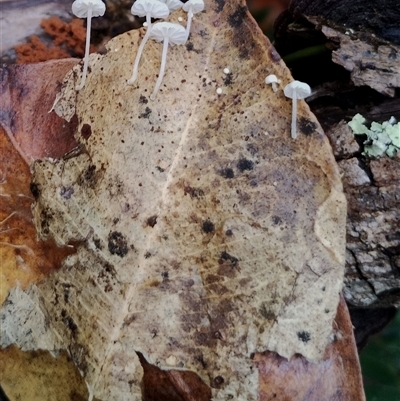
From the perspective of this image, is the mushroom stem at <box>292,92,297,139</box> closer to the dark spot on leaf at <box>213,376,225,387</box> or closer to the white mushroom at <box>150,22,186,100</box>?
the white mushroom at <box>150,22,186,100</box>

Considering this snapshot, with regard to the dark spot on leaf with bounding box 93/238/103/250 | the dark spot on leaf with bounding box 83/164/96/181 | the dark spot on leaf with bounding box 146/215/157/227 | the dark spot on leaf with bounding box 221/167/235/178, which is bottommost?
the dark spot on leaf with bounding box 93/238/103/250

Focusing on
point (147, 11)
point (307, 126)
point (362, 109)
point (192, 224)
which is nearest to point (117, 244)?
point (192, 224)

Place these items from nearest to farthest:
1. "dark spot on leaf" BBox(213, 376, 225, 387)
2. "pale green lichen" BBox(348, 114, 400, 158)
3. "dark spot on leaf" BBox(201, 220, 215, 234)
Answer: "dark spot on leaf" BBox(213, 376, 225, 387) → "dark spot on leaf" BBox(201, 220, 215, 234) → "pale green lichen" BBox(348, 114, 400, 158)

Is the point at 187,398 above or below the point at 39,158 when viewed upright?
below

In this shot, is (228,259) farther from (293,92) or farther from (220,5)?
(220,5)

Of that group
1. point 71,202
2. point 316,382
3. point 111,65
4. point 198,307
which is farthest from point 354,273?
point 111,65

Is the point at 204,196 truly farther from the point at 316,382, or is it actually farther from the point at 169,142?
the point at 316,382

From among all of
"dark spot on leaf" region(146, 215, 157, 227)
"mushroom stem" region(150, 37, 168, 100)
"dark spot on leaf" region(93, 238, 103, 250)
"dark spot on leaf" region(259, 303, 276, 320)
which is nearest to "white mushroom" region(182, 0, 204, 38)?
"mushroom stem" region(150, 37, 168, 100)
